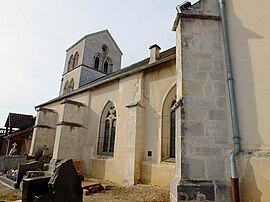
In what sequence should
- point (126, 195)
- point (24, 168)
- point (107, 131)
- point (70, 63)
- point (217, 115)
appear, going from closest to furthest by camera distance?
1. point (217, 115)
2. point (126, 195)
3. point (24, 168)
4. point (107, 131)
5. point (70, 63)

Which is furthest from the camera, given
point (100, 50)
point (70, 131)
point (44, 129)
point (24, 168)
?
point (100, 50)

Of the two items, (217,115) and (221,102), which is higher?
(221,102)

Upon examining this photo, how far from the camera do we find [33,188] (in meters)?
3.84

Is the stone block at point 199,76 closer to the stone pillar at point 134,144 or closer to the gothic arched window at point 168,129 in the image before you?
the gothic arched window at point 168,129

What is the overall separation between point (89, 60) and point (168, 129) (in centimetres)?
1429

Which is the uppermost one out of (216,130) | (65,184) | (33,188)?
(216,130)


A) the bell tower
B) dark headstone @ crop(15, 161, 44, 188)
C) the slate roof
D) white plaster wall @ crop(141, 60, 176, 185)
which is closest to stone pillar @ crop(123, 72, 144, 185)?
white plaster wall @ crop(141, 60, 176, 185)

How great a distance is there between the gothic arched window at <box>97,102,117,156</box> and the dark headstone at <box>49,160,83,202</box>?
5045 millimetres

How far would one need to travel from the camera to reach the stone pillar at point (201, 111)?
3.03m

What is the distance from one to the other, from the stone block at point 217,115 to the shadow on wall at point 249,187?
31.9 inches

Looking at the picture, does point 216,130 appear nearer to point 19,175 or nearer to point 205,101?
point 205,101

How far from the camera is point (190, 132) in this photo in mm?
3289

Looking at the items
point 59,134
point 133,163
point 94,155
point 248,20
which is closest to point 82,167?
point 94,155

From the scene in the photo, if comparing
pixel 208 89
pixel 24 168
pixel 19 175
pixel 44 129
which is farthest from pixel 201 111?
pixel 44 129
